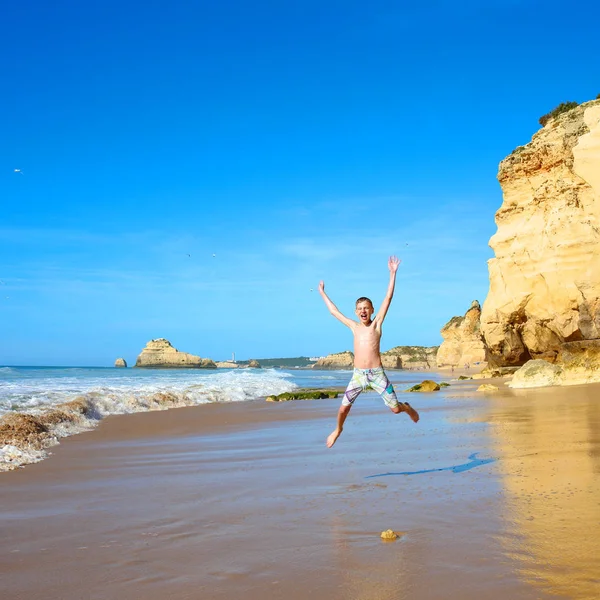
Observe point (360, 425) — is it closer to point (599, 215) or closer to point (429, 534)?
point (429, 534)

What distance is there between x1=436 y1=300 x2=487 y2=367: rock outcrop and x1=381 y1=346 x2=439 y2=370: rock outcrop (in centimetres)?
1482

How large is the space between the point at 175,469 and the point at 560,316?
18.6 m

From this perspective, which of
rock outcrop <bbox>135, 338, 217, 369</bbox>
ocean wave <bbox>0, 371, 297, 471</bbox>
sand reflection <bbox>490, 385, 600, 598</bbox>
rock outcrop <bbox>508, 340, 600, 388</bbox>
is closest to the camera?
sand reflection <bbox>490, 385, 600, 598</bbox>

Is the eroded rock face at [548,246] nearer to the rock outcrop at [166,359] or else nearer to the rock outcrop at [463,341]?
the rock outcrop at [463,341]

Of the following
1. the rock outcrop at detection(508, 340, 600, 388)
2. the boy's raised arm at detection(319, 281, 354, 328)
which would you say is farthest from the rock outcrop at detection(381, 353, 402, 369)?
the boy's raised arm at detection(319, 281, 354, 328)

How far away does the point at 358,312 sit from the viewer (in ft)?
21.3

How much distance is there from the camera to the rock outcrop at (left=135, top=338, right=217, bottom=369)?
11444 cm

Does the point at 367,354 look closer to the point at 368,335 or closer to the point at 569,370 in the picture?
the point at 368,335

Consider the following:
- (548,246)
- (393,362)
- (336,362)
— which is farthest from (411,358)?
(548,246)

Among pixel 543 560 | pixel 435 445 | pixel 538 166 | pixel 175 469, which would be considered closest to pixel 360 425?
pixel 435 445

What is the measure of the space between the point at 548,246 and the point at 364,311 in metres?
18.6

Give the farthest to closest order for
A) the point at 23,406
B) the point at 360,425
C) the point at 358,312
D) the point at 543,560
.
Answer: the point at 23,406
the point at 360,425
the point at 358,312
the point at 543,560

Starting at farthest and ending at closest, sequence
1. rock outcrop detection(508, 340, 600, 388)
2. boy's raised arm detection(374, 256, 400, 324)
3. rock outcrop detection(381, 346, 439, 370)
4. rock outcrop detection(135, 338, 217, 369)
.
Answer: rock outcrop detection(135, 338, 217, 369) → rock outcrop detection(381, 346, 439, 370) → rock outcrop detection(508, 340, 600, 388) → boy's raised arm detection(374, 256, 400, 324)

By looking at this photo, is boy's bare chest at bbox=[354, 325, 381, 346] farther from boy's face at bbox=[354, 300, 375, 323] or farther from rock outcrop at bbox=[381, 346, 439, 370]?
rock outcrop at bbox=[381, 346, 439, 370]
